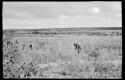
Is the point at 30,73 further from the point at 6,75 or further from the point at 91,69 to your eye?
the point at 91,69

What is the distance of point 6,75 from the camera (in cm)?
545

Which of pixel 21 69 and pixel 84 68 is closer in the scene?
pixel 21 69

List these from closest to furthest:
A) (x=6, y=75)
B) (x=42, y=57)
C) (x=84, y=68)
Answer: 1. (x=6, y=75)
2. (x=84, y=68)
3. (x=42, y=57)

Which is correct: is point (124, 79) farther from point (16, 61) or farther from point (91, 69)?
point (16, 61)

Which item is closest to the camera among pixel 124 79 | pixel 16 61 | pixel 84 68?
pixel 124 79

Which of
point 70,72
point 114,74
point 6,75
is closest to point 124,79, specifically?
point 114,74

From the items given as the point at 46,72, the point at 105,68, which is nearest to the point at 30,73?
the point at 46,72

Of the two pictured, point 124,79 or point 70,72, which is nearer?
point 124,79

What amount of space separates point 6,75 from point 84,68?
2.47 metres

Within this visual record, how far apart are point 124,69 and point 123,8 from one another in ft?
3.02

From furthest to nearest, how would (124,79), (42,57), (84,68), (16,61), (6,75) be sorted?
(42,57)
(84,68)
(16,61)
(6,75)
(124,79)

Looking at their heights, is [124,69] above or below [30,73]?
above

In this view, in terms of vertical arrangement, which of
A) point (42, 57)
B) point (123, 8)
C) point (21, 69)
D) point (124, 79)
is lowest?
point (42, 57)

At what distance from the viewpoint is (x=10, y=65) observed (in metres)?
5.61
